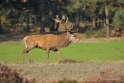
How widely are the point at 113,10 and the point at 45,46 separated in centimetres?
3102

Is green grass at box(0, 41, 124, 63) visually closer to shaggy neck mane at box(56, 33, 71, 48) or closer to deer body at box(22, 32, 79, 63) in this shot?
shaggy neck mane at box(56, 33, 71, 48)

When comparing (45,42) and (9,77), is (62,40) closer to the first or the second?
(45,42)

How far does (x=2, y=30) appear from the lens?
59.5 m

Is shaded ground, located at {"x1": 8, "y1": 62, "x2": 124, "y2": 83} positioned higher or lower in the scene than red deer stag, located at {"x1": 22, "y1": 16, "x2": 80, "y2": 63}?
lower

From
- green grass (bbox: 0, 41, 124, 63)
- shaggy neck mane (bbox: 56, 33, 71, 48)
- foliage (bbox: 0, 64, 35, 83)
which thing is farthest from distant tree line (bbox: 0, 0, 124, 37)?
foliage (bbox: 0, 64, 35, 83)

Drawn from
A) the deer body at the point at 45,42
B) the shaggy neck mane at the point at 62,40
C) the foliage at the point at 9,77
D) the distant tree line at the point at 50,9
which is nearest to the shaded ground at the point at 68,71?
the foliage at the point at 9,77

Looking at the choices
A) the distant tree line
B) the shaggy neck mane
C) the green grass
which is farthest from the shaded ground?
the distant tree line

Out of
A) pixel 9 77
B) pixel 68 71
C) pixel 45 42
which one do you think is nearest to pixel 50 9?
pixel 45 42

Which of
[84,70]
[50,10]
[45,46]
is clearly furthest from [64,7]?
[84,70]

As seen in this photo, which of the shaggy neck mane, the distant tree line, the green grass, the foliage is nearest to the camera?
the foliage

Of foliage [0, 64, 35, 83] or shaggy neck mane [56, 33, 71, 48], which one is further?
shaggy neck mane [56, 33, 71, 48]

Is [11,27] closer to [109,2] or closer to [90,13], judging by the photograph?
[90,13]

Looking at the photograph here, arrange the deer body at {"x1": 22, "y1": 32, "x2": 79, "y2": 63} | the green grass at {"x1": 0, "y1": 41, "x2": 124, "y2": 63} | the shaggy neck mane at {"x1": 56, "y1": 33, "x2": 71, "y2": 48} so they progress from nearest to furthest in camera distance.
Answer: the deer body at {"x1": 22, "y1": 32, "x2": 79, "y2": 63} < the shaggy neck mane at {"x1": 56, "y1": 33, "x2": 71, "y2": 48} < the green grass at {"x1": 0, "y1": 41, "x2": 124, "y2": 63}

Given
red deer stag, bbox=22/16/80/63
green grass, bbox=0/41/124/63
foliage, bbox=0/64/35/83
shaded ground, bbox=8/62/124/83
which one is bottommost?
green grass, bbox=0/41/124/63
